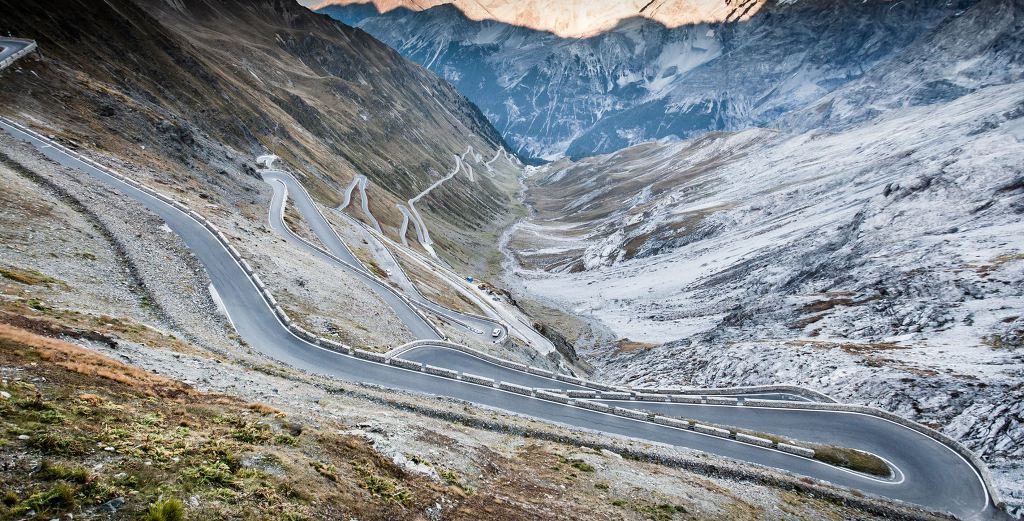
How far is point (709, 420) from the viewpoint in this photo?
38.1 metres

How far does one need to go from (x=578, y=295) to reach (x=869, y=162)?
82557 millimetres

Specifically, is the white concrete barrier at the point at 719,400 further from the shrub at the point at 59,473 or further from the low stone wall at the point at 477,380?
the shrub at the point at 59,473

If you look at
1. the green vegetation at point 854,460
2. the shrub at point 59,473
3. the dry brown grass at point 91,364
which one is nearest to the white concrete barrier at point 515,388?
the green vegetation at point 854,460

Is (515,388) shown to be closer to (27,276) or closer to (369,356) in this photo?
(369,356)

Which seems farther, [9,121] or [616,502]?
[9,121]

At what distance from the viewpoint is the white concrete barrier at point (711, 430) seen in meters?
33.5

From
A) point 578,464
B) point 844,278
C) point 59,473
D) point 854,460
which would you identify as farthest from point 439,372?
point 844,278

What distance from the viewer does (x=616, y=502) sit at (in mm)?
20766

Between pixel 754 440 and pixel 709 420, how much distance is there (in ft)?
17.5

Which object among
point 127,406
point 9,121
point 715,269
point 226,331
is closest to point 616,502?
point 127,406

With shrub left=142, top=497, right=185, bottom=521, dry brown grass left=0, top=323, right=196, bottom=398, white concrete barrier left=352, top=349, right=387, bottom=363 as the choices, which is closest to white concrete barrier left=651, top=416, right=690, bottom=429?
white concrete barrier left=352, top=349, right=387, bottom=363

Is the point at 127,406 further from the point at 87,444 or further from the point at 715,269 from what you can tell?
the point at 715,269

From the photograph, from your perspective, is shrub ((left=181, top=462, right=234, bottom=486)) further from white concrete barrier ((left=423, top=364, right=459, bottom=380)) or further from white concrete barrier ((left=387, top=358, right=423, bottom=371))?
white concrete barrier ((left=423, top=364, right=459, bottom=380))

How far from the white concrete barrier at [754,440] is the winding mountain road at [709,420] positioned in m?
0.34
